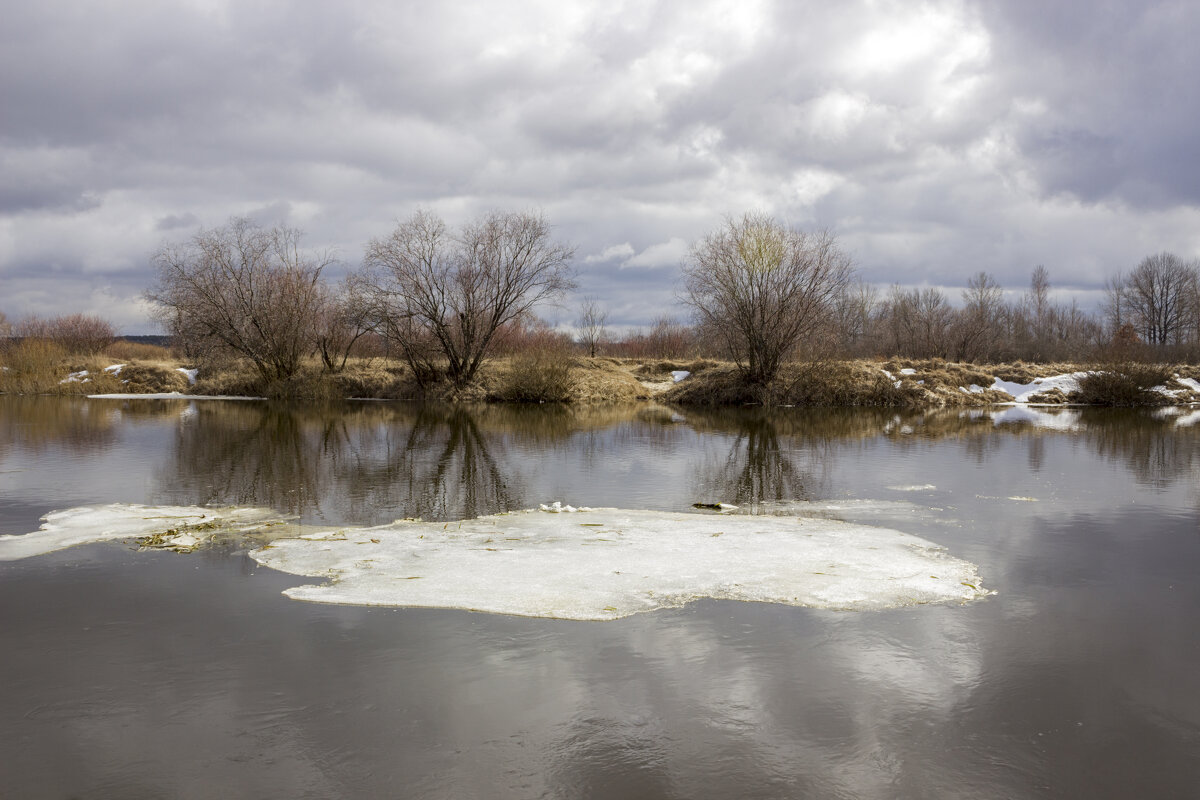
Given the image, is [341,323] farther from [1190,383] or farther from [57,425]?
[1190,383]

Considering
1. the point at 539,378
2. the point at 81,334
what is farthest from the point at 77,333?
the point at 539,378

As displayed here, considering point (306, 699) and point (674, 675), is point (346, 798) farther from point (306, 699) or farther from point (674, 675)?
point (674, 675)

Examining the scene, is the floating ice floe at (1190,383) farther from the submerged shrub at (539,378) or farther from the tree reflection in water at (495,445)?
the submerged shrub at (539,378)

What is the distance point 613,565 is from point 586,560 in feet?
0.93

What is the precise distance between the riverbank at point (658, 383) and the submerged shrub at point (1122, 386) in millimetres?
44

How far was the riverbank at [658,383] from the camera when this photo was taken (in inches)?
1323

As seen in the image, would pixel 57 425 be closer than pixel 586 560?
No

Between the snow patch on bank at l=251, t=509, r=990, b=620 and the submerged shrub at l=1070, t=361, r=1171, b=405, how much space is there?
1303 inches

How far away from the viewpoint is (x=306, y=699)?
4375 mm

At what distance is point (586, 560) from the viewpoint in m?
7.11

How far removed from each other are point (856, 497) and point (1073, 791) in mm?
7460

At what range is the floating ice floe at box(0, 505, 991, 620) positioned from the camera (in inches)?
240

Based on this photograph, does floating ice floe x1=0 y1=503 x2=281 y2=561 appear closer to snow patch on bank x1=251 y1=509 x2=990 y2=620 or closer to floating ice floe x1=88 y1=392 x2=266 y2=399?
snow patch on bank x1=251 y1=509 x2=990 y2=620

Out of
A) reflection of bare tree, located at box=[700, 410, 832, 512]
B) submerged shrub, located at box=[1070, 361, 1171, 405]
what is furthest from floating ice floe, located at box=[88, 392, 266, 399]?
submerged shrub, located at box=[1070, 361, 1171, 405]
